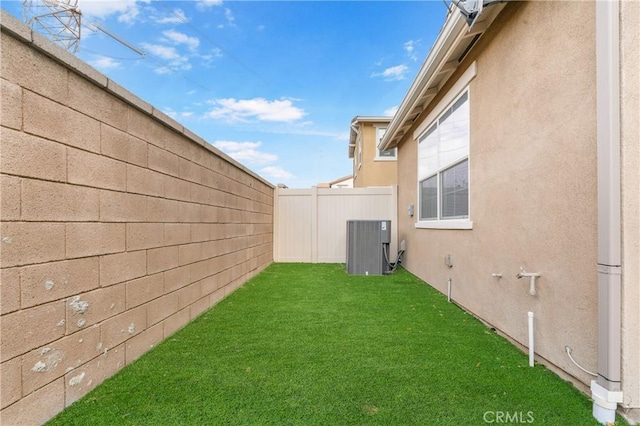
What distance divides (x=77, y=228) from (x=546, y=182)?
332 centimetres

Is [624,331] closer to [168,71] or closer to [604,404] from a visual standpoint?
[604,404]

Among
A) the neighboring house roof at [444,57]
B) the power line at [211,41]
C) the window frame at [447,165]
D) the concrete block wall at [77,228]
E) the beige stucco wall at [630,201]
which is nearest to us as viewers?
the concrete block wall at [77,228]

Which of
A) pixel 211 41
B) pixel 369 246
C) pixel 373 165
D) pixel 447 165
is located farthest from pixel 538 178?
pixel 373 165

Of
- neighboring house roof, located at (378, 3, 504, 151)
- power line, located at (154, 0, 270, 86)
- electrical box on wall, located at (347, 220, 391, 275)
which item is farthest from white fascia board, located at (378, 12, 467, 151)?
power line, located at (154, 0, 270, 86)

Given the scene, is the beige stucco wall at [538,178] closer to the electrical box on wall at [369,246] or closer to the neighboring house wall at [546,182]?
the neighboring house wall at [546,182]

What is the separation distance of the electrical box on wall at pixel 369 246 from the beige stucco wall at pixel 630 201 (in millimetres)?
4604

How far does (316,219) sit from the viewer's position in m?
8.16

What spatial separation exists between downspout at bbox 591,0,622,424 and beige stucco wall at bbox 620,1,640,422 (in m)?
0.03

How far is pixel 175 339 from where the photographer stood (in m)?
2.92

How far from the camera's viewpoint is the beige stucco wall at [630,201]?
1.66 meters

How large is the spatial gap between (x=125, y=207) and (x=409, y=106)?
15.3 ft

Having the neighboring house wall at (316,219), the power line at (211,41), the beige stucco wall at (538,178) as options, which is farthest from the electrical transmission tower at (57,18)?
the neighboring house wall at (316,219)

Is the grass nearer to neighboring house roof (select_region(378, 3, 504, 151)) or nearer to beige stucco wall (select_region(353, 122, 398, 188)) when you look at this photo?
neighboring house roof (select_region(378, 3, 504, 151))

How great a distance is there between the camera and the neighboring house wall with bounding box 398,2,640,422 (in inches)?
66.0
